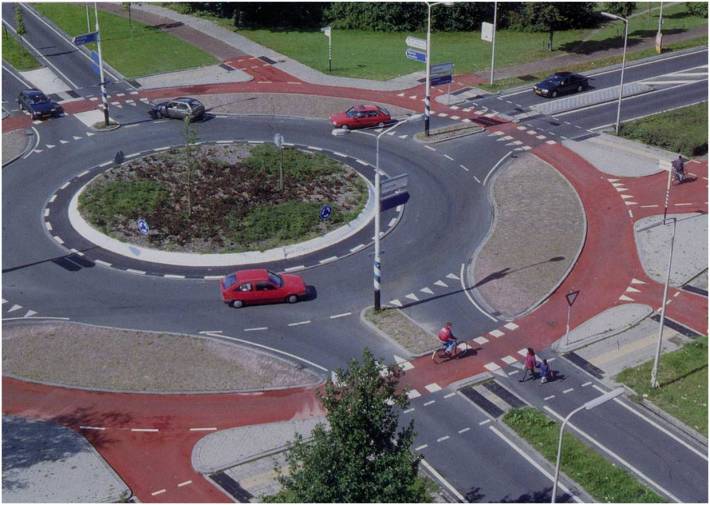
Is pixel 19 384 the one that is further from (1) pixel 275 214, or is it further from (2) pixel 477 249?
(2) pixel 477 249

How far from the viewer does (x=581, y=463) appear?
31500 mm

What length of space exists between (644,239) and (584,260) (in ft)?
14.1

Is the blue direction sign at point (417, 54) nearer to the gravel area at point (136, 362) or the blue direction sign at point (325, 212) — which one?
the blue direction sign at point (325, 212)

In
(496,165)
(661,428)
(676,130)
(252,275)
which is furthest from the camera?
(676,130)

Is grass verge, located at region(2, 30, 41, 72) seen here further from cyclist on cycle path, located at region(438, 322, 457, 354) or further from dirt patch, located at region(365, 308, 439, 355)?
cyclist on cycle path, located at region(438, 322, 457, 354)

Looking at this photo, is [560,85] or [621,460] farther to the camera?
[560,85]

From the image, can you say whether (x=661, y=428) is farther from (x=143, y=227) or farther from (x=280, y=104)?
(x=280, y=104)

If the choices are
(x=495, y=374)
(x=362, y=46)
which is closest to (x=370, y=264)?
(x=495, y=374)

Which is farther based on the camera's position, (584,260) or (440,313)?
(584,260)

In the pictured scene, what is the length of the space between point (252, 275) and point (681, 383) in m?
18.9

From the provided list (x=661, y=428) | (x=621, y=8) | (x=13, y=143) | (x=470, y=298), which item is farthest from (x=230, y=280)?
(x=621, y=8)

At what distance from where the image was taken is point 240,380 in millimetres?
36188

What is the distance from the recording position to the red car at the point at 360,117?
A: 61.1 meters

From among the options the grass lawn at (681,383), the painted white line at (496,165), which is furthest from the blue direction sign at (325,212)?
the grass lawn at (681,383)
